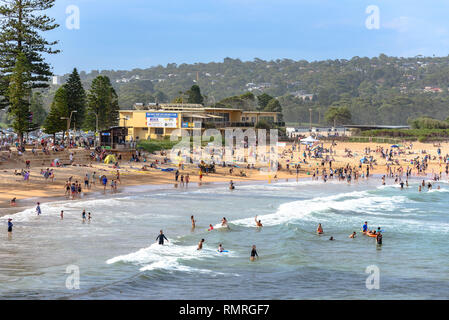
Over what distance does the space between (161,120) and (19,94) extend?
80.9 ft

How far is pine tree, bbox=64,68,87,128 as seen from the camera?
185 feet

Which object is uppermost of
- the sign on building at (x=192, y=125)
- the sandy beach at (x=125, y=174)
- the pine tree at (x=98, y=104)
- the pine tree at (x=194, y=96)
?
the pine tree at (x=194, y=96)

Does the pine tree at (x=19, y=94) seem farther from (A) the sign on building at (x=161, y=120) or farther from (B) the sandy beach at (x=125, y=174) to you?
(A) the sign on building at (x=161, y=120)

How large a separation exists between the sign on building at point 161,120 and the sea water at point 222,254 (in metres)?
29.9

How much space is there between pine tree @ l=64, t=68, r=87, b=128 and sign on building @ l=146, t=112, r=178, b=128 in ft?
45.2

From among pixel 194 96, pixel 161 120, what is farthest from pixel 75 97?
pixel 194 96

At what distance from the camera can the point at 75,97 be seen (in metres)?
56.9

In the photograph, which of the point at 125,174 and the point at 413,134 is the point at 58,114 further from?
the point at 413,134

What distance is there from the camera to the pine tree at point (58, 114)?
53438 millimetres

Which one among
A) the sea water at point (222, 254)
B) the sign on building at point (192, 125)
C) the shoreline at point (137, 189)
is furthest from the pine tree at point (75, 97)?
the sea water at point (222, 254)

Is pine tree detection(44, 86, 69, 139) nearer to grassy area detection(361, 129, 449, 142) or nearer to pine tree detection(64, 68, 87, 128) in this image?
pine tree detection(64, 68, 87, 128)

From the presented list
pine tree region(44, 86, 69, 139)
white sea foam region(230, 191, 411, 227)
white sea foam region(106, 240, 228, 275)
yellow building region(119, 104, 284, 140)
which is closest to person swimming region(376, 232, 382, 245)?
white sea foam region(230, 191, 411, 227)
